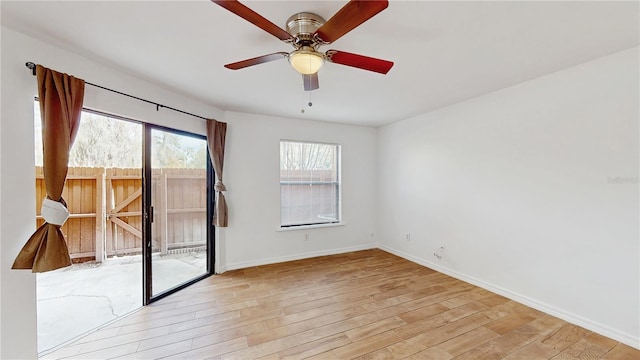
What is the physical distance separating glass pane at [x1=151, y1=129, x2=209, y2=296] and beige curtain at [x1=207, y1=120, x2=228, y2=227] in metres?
0.19

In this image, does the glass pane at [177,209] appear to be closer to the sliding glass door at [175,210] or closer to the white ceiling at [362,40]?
the sliding glass door at [175,210]

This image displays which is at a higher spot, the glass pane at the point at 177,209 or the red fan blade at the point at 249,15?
the red fan blade at the point at 249,15

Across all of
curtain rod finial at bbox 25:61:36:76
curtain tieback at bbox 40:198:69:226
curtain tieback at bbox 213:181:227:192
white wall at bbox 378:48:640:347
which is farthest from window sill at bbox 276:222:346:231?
curtain rod finial at bbox 25:61:36:76

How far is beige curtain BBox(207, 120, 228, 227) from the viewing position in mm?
3451

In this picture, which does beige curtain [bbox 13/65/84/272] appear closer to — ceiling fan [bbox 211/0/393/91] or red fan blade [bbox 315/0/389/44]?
ceiling fan [bbox 211/0/393/91]

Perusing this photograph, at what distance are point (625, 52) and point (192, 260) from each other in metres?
5.22

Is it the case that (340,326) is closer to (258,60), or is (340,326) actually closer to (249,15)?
(258,60)

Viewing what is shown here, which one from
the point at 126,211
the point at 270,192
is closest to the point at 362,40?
the point at 270,192

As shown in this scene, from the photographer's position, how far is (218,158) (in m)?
3.54

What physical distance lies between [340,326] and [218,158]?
106 inches

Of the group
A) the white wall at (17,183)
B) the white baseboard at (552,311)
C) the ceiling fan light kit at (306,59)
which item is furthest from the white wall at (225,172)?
the ceiling fan light kit at (306,59)

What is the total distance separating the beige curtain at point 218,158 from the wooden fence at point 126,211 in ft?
0.73

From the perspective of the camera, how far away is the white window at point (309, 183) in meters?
4.37

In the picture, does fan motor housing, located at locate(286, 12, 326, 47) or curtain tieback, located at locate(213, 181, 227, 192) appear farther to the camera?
curtain tieback, located at locate(213, 181, 227, 192)
